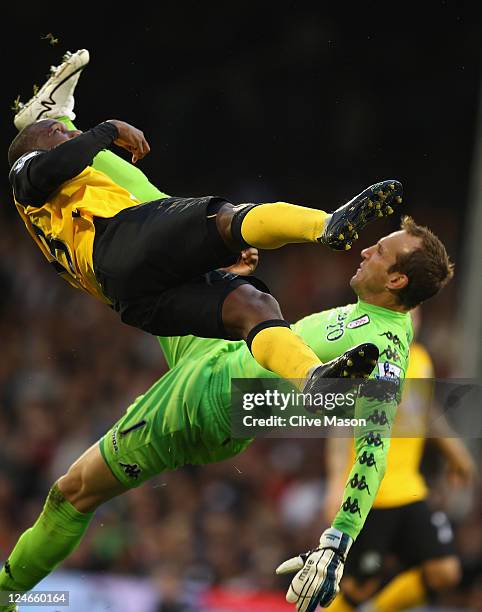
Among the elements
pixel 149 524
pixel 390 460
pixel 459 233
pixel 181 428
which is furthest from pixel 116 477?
pixel 459 233

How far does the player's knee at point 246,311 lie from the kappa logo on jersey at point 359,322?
0.74 metres

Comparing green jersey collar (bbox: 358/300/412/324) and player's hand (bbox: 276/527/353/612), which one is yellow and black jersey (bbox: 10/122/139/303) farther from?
player's hand (bbox: 276/527/353/612)

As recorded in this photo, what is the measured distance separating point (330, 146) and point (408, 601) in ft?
12.5

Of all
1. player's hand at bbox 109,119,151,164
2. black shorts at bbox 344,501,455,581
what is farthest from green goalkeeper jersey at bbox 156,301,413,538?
black shorts at bbox 344,501,455,581

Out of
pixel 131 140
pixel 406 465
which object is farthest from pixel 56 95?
pixel 406 465

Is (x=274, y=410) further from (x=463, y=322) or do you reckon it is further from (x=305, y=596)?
(x=463, y=322)

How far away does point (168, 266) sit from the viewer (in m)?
4.59

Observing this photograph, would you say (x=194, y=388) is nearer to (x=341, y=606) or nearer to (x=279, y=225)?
(x=279, y=225)

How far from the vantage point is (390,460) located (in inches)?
265

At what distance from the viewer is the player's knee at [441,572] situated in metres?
6.86

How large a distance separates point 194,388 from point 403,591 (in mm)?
2226

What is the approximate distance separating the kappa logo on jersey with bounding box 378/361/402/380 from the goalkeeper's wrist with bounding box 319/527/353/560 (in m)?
0.64

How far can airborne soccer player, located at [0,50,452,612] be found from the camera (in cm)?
516

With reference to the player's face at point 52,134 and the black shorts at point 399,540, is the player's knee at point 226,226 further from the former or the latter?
the black shorts at point 399,540
